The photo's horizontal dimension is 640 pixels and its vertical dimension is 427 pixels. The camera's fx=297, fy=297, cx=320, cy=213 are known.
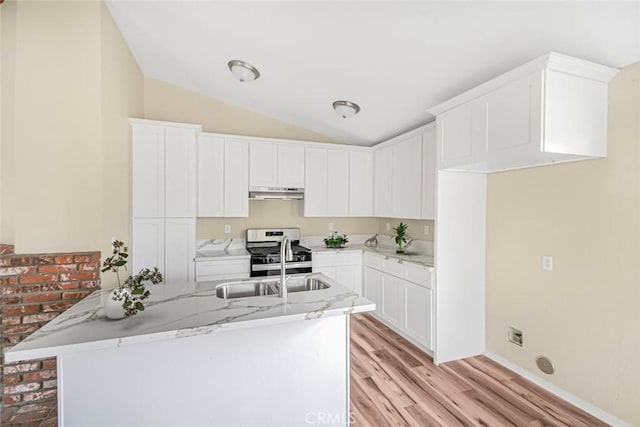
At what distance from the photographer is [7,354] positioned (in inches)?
45.7

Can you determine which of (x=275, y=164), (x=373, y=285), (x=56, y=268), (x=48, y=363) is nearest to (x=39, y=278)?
(x=56, y=268)

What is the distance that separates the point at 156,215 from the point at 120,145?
2.65 feet

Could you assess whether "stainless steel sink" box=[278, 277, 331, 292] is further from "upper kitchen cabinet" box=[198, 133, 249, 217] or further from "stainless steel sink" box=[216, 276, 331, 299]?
"upper kitchen cabinet" box=[198, 133, 249, 217]

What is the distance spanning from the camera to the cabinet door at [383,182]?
3.96m

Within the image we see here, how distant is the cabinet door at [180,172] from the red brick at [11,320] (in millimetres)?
1539

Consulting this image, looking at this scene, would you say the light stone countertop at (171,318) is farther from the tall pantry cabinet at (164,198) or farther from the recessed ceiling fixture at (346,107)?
the recessed ceiling fixture at (346,107)

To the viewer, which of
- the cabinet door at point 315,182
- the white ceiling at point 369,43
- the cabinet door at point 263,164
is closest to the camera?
the white ceiling at point 369,43

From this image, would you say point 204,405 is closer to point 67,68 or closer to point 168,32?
point 67,68

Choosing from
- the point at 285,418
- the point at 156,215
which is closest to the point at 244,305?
the point at 285,418

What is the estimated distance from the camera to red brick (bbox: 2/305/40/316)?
194 centimetres

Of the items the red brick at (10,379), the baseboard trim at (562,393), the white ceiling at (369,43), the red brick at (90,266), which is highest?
the white ceiling at (369,43)

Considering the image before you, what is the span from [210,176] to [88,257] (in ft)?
5.80

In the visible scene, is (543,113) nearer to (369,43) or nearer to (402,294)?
(369,43)

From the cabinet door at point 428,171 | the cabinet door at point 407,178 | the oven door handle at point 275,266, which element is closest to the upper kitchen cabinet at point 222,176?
the oven door handle at point 275,266
